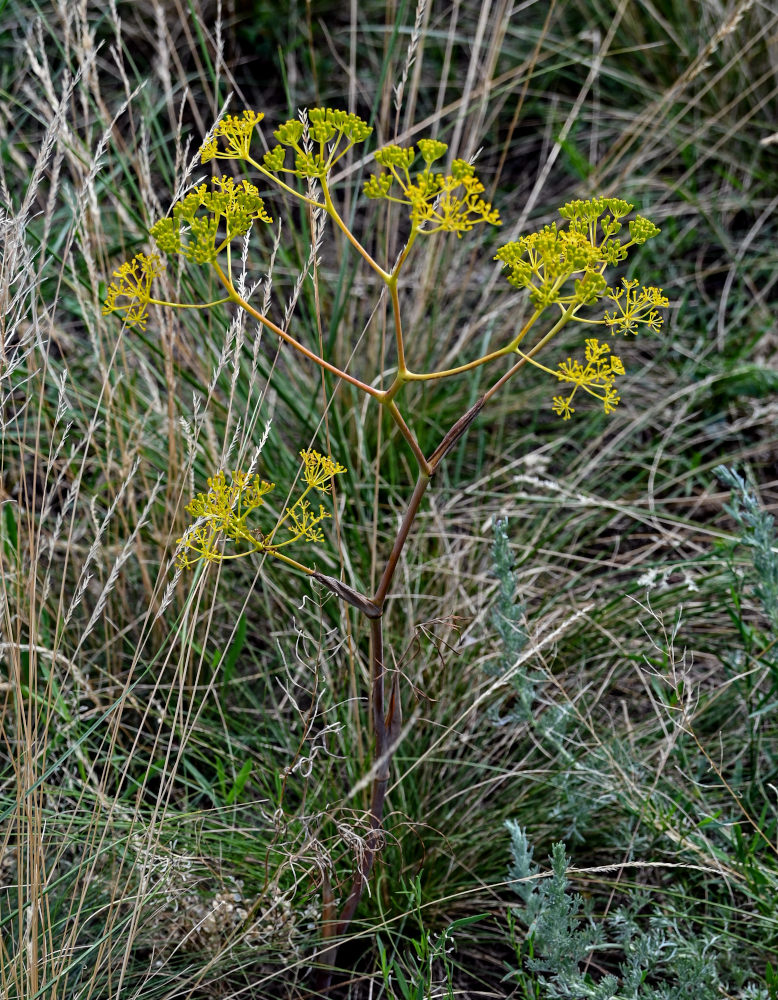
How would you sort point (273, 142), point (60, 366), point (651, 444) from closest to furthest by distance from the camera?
point (60, 366)
point (651, 444)
point (273, 142)

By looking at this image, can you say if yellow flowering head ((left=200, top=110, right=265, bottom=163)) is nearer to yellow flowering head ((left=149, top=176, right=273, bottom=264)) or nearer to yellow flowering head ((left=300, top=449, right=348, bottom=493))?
yellow flowering head ((left=149, top=176, right=273, bottom=264))

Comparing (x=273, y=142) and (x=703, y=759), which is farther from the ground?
(x=273, y=142)

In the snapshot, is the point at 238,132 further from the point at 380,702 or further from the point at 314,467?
the point at 380,702

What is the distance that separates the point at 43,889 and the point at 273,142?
293cm

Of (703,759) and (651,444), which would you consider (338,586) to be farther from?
(651,444)

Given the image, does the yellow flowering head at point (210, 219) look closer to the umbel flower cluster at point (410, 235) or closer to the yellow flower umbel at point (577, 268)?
the umbel flower cluster at point (410, 235)

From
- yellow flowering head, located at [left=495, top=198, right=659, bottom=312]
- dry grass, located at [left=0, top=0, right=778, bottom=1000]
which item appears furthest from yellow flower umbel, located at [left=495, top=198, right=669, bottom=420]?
dry grass, located at [left=0, top=0, right=778, bottom=1000]

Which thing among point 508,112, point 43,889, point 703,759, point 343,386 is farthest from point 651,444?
point 43,889

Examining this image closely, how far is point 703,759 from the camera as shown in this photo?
1.64 metres

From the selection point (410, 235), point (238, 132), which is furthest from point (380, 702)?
point (238, 132)

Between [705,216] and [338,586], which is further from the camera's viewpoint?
[705,216]

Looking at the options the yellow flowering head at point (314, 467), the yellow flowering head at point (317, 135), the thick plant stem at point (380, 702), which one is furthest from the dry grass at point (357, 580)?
the yellow flowering head at point (317, 135)

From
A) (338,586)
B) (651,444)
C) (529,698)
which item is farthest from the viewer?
(651,444)

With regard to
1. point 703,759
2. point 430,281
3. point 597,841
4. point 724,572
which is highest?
point 430,281
